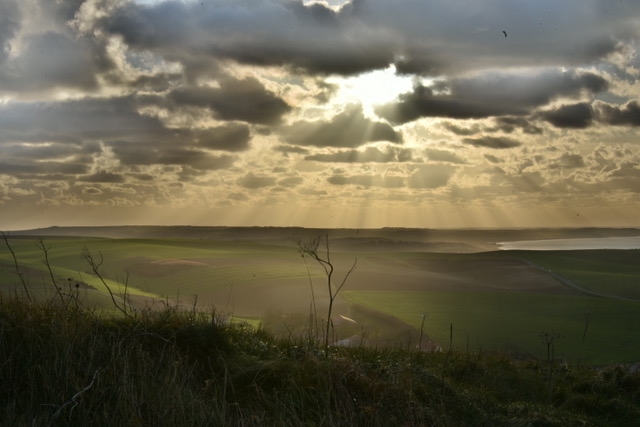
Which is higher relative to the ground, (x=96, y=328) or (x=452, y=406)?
(x=96, y=328)

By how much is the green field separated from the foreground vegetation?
19.9ft

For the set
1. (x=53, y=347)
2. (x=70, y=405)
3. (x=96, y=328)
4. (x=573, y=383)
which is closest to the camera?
(x=70, y=405)

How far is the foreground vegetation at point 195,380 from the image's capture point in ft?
21.4

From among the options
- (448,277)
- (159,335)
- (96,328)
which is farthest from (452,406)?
(448,277)

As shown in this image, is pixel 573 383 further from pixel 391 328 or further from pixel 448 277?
pixel 448 277

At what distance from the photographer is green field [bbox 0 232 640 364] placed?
106 feet

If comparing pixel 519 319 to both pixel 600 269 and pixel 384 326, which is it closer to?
pixel 384 326

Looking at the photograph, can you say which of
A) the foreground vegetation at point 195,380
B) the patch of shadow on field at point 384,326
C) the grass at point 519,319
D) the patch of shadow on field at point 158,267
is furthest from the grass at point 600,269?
the foreground vegetation at point 195,380

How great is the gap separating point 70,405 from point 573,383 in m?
9.26

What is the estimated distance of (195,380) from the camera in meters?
7.59

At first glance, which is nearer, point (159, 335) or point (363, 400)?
point (363, 400)

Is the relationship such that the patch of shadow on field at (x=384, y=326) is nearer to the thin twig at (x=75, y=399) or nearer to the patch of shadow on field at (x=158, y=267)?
the thin twig at (x=75, y=399)

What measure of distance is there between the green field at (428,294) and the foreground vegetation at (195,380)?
6060 millimetres

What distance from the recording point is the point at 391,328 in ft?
108
